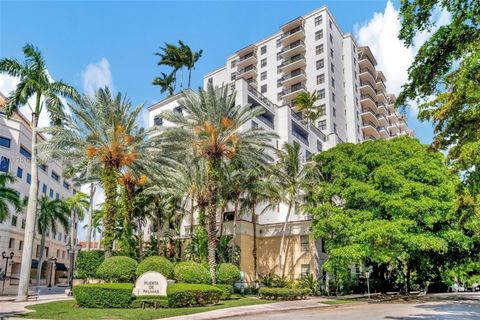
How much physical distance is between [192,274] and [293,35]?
54.0m

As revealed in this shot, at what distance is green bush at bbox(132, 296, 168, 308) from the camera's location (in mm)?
22484

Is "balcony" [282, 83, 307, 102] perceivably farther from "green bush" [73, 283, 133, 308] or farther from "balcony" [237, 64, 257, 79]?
"green bush" [73, 283, 133, 308]

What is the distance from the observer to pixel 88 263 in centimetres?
3088

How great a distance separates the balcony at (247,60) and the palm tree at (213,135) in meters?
44.9

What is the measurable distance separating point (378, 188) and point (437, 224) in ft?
18.2

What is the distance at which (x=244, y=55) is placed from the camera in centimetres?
7719

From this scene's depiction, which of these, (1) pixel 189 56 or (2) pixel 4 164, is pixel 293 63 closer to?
(1) pixel 189 56

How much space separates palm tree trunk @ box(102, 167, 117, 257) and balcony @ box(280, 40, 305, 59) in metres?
48.9

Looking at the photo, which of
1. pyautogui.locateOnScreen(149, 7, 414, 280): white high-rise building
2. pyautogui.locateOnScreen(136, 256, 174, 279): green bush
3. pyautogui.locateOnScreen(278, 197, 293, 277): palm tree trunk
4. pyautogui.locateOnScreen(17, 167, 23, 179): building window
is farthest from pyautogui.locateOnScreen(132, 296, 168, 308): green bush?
pyautogui.locateOnScreen(17, 167, 23, 179): building window

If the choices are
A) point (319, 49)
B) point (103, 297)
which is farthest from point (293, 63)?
point (103, 297)

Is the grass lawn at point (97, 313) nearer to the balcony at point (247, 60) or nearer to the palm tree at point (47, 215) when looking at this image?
the palm tree at point (47, 215)

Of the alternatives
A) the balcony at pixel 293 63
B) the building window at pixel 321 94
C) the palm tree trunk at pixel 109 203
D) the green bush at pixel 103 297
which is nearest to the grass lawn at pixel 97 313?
the green bush at pixel 103 297

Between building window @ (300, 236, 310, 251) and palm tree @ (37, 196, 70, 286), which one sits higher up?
palm tree @ (37, 196, 70, 286)

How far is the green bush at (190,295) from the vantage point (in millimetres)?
22656
